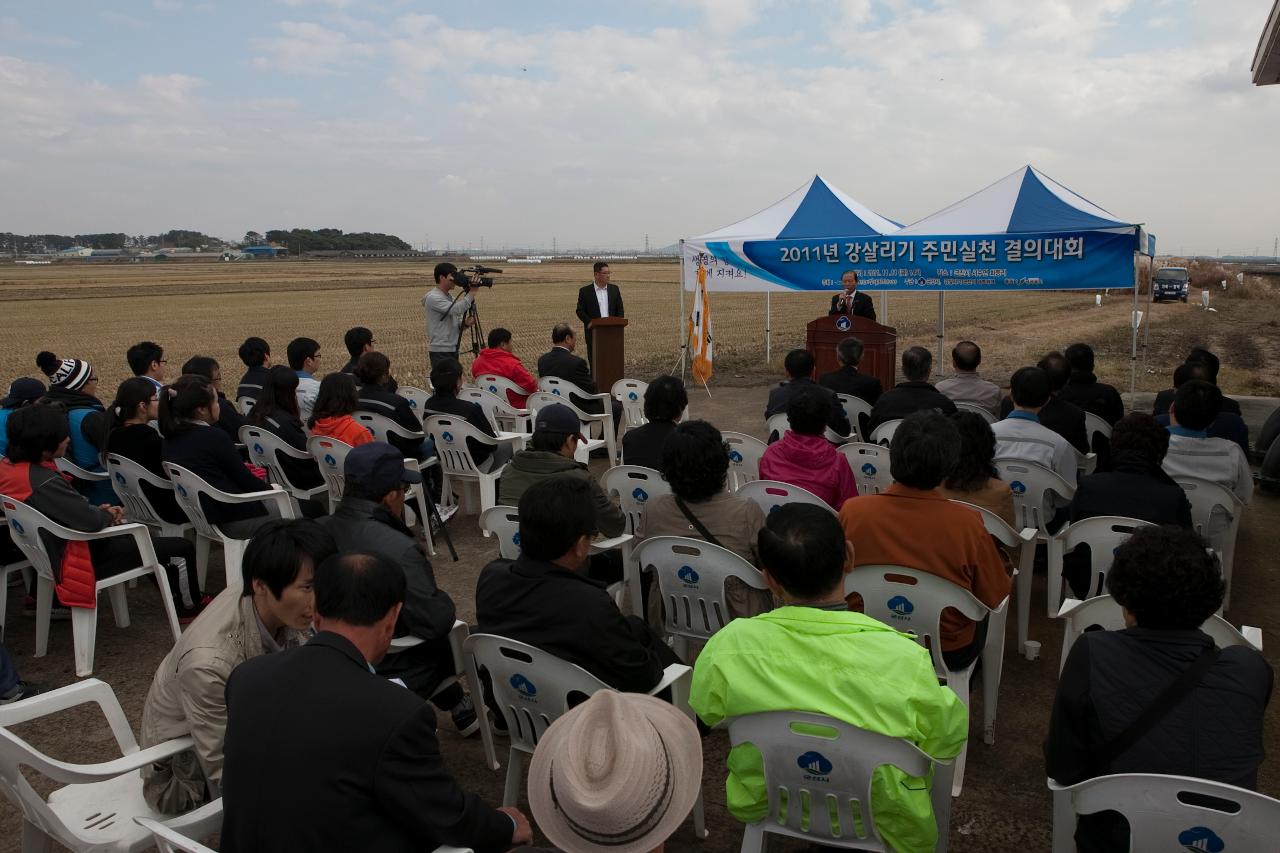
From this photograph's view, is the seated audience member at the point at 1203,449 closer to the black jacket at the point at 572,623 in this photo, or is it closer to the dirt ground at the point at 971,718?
the dirt ground at the point at 971,718

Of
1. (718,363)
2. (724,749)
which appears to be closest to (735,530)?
(724,749)

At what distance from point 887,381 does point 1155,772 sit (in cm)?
849

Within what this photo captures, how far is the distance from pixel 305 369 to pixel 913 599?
18.2 feet

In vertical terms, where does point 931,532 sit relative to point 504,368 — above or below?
below

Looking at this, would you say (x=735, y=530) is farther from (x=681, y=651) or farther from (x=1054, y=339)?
(x=1054, y=339)

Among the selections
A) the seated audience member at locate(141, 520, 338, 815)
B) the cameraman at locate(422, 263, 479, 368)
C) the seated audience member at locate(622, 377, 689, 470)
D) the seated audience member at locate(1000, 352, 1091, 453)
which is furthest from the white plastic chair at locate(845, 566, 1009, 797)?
the cameraman at locate(422, 263, 479, 368)

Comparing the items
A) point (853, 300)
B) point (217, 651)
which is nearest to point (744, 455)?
point (217, 651)

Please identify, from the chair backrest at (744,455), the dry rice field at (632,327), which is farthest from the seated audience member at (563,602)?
the dry rice field at (632,327)

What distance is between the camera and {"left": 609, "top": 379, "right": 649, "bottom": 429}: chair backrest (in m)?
8.76

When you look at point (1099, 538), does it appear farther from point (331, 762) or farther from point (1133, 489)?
point (331, 762)

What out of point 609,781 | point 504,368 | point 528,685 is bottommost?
point 528,685

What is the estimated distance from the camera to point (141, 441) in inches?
199

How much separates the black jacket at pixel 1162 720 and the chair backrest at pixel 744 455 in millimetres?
Result: 3302

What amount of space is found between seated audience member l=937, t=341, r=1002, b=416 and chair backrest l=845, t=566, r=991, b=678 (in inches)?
147
